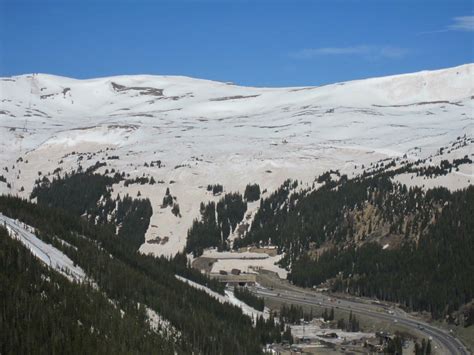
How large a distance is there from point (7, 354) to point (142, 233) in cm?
10675

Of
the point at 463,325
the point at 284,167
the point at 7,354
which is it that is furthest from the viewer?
the point at 284,167

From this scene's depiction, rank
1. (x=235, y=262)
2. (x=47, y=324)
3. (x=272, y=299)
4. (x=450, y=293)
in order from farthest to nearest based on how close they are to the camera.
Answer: (x=235, y=262) → (x=272, y=299) → (x=450, y=293) → (x=47, y=324)

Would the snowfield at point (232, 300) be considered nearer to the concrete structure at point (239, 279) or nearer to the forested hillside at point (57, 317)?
the concrete structure at point (239, 279)

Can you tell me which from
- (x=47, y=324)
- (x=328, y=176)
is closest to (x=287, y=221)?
(x=328, y=176)

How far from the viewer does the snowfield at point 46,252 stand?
87.4 meters

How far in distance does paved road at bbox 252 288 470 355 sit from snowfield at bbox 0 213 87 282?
38.9 meters

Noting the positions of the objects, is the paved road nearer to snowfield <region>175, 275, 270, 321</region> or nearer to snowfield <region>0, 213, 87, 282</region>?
snowfield <region>175, 275, 270, 321</region>

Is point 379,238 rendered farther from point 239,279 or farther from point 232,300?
point 232,300

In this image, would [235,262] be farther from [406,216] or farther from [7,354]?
[7,354]

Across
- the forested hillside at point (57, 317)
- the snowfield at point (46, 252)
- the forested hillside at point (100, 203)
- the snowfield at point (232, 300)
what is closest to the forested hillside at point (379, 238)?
the snowfield at point (232, 300)

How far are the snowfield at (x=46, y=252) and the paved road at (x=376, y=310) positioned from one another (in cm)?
3890

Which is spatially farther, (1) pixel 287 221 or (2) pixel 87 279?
(1) pixel 287 221

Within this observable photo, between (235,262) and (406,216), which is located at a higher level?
(406,216)

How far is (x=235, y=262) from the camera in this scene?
151m
